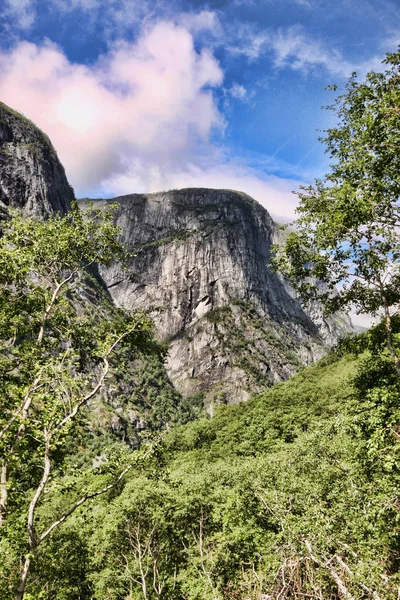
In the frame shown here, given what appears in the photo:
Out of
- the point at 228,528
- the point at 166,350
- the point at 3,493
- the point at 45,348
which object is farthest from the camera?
the point at 228,528

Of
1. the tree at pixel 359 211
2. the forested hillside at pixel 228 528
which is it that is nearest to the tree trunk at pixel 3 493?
the forested hillside at pixel 228 528

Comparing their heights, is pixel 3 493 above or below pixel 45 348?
below

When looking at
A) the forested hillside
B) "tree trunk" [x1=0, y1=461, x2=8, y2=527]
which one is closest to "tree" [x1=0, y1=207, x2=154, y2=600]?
"tree trunk" [x1=0, y1=461, x2=8, y2=527]

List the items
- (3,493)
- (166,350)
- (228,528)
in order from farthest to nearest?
(228,528)
(166,350)
(3,493)

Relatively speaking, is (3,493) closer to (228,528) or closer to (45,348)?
(45,348)

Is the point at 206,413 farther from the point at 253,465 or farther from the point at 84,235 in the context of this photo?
the point at 84,235

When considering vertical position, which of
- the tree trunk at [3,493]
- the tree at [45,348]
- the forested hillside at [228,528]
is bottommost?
the forested hillside at [228,528]

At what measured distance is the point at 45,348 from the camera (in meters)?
11.6

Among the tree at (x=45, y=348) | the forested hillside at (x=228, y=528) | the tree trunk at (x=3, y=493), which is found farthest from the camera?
the forested hillside at (x=228, y=528)

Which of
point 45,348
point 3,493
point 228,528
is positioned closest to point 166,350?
point 45,348

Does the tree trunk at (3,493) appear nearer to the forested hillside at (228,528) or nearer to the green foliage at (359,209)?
the forested hillside at (228,528)

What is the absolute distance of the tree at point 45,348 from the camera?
8.95 metres

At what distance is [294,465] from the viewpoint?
3198 centimetres

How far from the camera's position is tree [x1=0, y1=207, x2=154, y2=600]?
895cm
